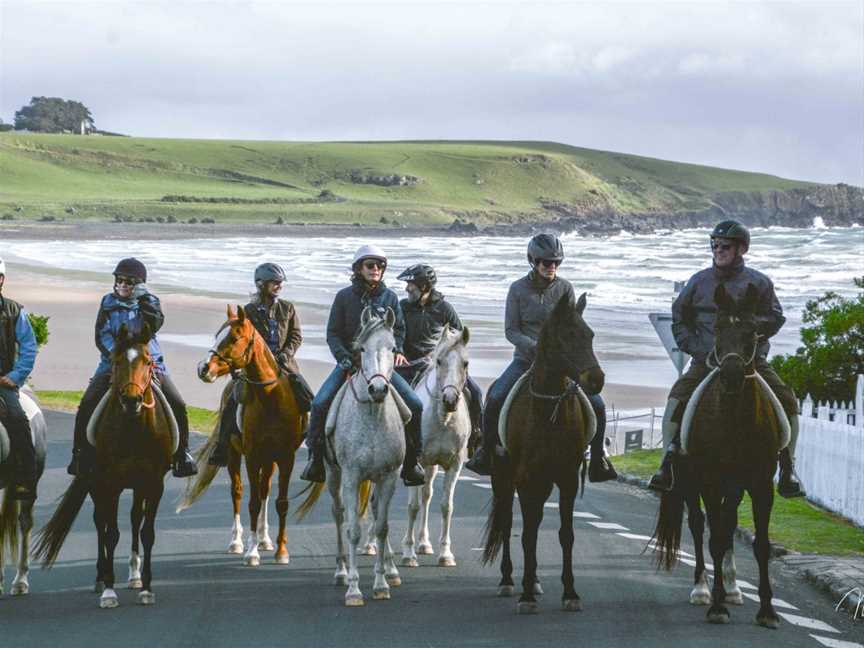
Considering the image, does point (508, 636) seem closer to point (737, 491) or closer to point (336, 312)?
point (737, 491)

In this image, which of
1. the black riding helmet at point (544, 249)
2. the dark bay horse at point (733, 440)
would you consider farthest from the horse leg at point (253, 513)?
the dark bay horse at point (733, 440)

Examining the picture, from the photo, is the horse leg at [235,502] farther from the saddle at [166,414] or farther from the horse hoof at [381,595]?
the horse hoof at [381,595]

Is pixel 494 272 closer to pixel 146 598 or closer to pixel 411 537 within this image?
pixel 411 537

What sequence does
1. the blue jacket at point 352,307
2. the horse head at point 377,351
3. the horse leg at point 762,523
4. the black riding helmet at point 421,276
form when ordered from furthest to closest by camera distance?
the black riding helmet at point 421,276, the blue jacket at point 352,307, the horse head at point 377,351, the horse leg at point 762,523

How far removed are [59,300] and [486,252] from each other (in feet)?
200

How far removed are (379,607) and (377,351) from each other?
6.57 ft

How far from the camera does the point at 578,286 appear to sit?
76125 millimetres

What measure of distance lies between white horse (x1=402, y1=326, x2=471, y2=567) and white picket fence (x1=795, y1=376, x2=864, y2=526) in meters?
4.81

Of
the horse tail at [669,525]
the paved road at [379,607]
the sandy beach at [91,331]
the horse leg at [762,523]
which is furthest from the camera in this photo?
the sandy beach at [91,331]

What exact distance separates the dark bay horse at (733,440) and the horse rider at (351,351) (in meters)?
2.41

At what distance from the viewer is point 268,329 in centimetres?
1631

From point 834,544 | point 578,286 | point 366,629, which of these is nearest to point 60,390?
point 834,544

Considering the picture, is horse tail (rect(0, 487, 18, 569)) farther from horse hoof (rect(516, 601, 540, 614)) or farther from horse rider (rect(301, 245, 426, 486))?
horse hoof (rect(516, 601, 540, 614))

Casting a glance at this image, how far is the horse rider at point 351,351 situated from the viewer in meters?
14.1
